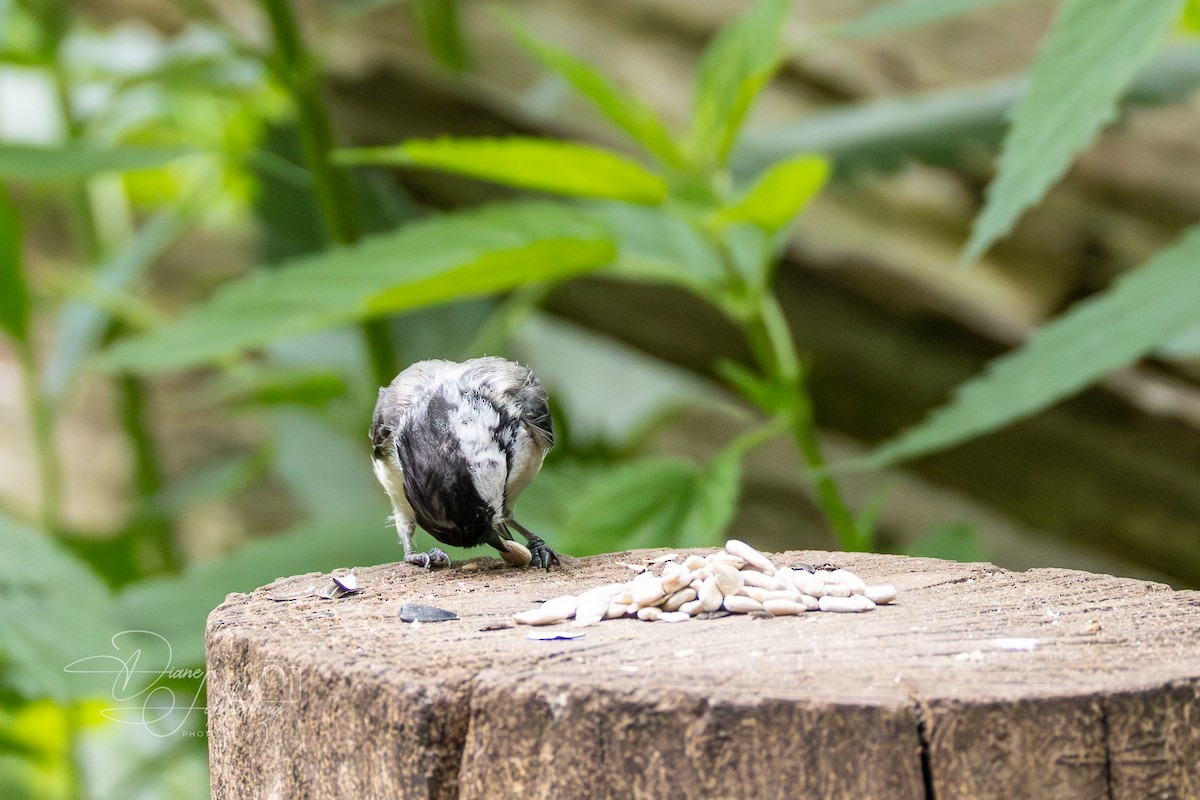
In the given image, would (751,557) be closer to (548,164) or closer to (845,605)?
(845,605)

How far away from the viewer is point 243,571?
1.83 m

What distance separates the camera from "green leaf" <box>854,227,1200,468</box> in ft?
4.58

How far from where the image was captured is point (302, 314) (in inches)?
64.9

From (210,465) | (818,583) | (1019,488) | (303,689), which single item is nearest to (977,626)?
(818,583)

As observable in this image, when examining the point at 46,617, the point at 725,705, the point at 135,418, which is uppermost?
the point at 135,418

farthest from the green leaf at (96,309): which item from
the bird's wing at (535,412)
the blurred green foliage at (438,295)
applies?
the bird's wing at (535,412)

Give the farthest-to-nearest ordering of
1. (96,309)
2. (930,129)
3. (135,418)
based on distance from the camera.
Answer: (135,418) → (96,309) → (930,129)

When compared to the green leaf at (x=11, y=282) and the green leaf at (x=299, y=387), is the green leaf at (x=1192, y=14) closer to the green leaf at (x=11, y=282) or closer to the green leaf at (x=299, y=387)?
the green leaf at (x=299, y=387)

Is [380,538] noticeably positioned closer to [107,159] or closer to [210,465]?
[107,159]

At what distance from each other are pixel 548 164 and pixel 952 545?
3.13 ft

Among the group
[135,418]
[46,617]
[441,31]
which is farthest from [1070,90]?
[135,418]

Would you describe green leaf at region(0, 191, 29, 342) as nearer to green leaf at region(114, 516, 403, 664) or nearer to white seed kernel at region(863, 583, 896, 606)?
green leaf at region(114, 516, 403, 664)

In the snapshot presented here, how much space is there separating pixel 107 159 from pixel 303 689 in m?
1.11

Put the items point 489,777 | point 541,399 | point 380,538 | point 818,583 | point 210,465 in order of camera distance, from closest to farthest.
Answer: point 489,777 < point 818,583 < point 541,399 < point 380,538 < point 210,465
